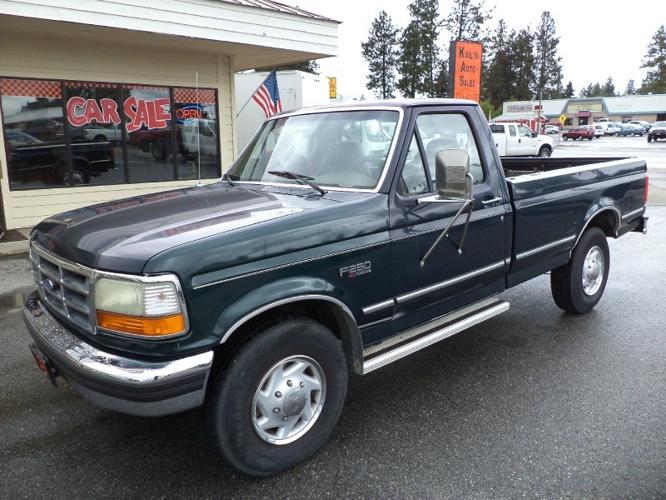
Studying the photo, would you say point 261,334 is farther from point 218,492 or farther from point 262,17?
point 262,17

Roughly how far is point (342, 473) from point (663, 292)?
483 centimetres

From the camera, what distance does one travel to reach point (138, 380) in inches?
94.1

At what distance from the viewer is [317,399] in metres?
3.03

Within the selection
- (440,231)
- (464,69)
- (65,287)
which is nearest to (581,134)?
(464,69)

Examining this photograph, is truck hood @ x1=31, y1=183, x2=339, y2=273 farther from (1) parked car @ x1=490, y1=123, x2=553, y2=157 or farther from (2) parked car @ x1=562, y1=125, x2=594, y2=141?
(2) parked car @ x1=562, y1=125, x2=594, y2=141

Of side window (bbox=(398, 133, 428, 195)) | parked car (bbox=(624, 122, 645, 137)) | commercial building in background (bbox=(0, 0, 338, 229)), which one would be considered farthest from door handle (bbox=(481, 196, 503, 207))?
parked car (bbox=(624, 122, 645, 137))

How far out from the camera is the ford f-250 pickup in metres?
2.47

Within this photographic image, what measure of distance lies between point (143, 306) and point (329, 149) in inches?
70.1

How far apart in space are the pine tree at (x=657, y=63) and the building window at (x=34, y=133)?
344 ft

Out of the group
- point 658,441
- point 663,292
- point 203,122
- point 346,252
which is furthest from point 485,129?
point 203,122

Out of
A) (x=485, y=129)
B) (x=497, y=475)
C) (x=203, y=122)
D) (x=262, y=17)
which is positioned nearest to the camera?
(x=497, y=475)

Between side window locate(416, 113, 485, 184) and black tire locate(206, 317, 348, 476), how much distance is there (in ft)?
4.65

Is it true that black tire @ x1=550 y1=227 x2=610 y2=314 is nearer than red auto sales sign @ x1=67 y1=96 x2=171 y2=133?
Yes

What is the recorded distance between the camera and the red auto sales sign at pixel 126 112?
9.90m
